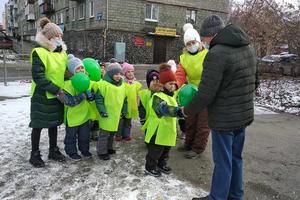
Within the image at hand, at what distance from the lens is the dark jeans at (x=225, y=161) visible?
2949 mm

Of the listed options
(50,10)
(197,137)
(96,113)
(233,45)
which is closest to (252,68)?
(233,45)

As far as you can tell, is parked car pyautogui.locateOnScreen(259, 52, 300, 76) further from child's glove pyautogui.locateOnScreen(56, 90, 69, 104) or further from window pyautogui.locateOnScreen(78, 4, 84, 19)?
window pyautogui.locateOnScreen(78, 4, 84, 19)

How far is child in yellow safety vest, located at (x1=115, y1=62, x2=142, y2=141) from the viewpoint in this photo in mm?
4957

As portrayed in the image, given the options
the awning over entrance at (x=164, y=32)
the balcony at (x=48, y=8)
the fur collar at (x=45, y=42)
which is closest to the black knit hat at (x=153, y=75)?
the fur collar at (x=45, y=42)

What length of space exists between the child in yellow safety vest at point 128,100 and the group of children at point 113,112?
1.39 ft

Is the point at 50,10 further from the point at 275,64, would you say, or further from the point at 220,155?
the point at 220,155

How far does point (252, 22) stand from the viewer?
42.1ft

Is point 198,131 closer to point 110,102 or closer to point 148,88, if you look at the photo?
point 148,88

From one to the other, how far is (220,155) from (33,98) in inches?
90.9

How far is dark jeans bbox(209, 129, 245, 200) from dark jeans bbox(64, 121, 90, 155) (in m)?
1.84

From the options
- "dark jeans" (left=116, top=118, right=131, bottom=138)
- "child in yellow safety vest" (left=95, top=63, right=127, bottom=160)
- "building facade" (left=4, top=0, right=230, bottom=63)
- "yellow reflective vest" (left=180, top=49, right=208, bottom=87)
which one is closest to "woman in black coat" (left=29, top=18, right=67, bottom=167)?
"child in yellow safety vest" (left=95, top=63, right=127, bottom=160)

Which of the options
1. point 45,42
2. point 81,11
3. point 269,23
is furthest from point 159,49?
point 45,42

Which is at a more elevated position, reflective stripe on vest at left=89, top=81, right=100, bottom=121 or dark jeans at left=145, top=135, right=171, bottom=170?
reflective stripe on vest at left=89, top=81, right=100, bottom=121

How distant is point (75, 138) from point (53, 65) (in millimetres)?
1012
